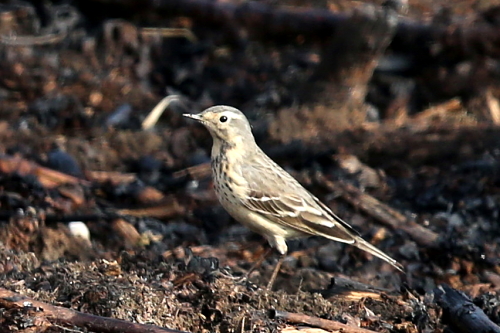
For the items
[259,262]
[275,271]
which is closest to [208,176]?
[259,262]

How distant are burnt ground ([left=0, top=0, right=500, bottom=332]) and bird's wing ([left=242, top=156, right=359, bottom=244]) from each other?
12.4 inches

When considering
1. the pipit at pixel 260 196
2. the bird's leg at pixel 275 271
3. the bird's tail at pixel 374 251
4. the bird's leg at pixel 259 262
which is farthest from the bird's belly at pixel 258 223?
the bird's tail at pixel 374 251

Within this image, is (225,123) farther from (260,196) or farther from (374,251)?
(374,251)

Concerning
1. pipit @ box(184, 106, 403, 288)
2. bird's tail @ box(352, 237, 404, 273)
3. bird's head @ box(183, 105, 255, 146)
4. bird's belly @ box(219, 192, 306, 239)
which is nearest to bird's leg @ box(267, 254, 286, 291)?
pipit @ box(184, 106, 403, 288)

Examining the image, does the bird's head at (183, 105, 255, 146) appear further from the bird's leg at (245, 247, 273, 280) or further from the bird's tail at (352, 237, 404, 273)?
the bird's tail at (352, 237, 404, 273)

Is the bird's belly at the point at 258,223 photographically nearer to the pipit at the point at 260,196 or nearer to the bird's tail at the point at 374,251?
the pipit at the point at 260,196

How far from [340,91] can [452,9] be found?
125 inches

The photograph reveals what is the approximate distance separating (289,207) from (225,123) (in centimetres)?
73

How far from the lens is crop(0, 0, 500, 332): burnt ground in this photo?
5391 millimetres

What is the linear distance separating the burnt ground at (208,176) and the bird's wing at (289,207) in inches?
12.4

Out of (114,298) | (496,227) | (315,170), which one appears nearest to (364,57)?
(315,170)

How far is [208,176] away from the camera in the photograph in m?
8.46

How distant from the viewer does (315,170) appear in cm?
860

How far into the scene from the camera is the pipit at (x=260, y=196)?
21.7ft
